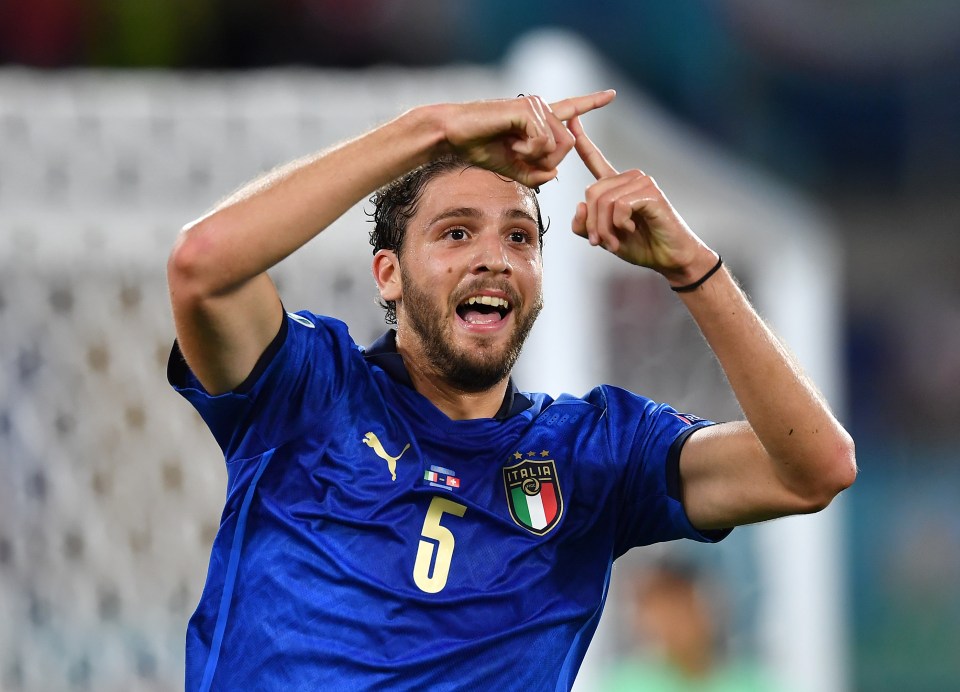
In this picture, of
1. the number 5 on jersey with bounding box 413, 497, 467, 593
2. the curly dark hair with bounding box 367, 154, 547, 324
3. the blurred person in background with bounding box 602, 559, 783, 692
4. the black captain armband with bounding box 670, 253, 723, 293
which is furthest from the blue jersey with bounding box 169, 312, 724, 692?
the blurred person in background with bounding box 602, 559, 783, 692

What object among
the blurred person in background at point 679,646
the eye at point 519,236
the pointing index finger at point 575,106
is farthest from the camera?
the blurred person in background at point 679,646

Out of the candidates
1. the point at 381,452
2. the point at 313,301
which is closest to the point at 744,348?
the point at 381,452

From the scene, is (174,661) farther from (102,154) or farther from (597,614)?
(597,614)

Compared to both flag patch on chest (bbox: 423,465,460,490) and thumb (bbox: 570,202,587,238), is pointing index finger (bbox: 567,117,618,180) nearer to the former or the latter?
thumb (bbox: 570,202,587,238)

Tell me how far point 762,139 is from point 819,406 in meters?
10.9

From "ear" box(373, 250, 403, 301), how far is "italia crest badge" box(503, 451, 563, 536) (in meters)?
0.47

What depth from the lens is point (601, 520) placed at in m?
3.08

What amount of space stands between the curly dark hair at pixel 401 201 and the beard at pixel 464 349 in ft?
0.52

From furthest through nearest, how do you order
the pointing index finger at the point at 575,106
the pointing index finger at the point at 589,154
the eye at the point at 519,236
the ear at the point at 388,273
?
the ear at the point at 388,273
the eye at the point at 519,236
the pointing index finger at the point at 589,154
the pointing index finger at the point at 575,106

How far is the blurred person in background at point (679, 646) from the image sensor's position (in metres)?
6.31

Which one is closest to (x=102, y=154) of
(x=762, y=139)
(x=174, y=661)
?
(x=174, y=661)

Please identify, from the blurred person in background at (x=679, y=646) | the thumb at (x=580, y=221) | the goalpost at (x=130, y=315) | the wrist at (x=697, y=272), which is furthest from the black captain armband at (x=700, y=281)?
the blurred person in background at (x=679, y=646)

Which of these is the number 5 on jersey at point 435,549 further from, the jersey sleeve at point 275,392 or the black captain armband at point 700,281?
the black captain armband at point 700,281

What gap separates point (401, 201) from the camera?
3215mm
